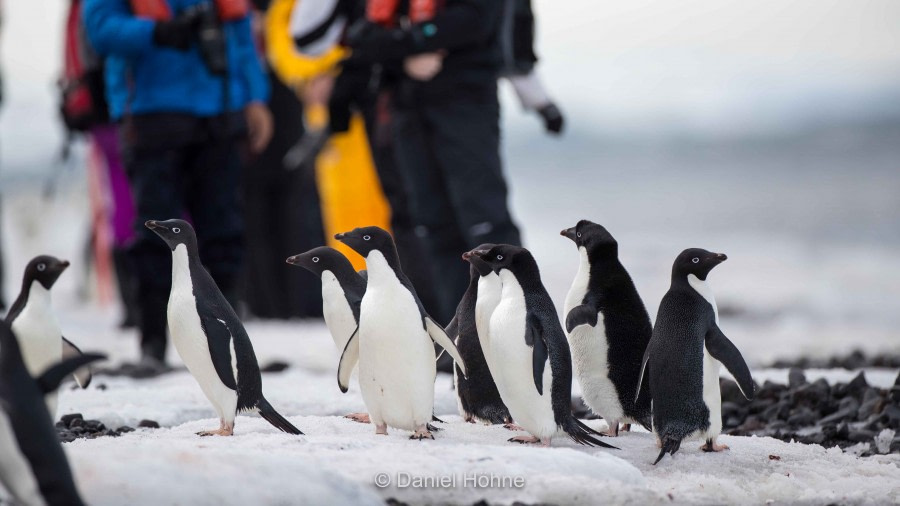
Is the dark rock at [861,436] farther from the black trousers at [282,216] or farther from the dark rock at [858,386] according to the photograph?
the black trousers at [282,216]

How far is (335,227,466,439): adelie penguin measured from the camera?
3.08 meters

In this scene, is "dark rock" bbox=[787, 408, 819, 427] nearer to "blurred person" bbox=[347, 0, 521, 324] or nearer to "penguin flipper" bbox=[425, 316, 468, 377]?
"blurred person" bbox=[347, 0, 521, 324]

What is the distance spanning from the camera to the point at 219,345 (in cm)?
308

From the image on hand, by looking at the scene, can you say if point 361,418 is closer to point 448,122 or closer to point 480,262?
point 480,262

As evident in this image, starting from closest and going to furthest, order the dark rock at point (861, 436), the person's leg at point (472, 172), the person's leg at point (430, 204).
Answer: the dark rock at point (861, 436) → the person's leg at point (472, 172) → the person's leg at point (430, 204)

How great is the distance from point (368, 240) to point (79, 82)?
3.63m

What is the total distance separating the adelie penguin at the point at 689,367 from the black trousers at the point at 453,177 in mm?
1627

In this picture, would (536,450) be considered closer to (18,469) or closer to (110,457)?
(110,457)

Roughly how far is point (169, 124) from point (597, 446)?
271cm

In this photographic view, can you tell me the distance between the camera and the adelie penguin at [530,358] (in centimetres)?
310

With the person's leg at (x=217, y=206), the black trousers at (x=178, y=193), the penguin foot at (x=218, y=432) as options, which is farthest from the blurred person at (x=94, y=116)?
the penguin foot at (x=218, y=432)

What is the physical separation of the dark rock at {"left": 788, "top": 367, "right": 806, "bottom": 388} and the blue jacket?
253 centimetres

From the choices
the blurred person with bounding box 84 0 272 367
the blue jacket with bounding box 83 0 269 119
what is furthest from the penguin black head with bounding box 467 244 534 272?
the blue jacket with bounding box 83 0 269 119

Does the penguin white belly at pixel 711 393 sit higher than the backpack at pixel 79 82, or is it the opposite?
the backpack at pixel 79 82
